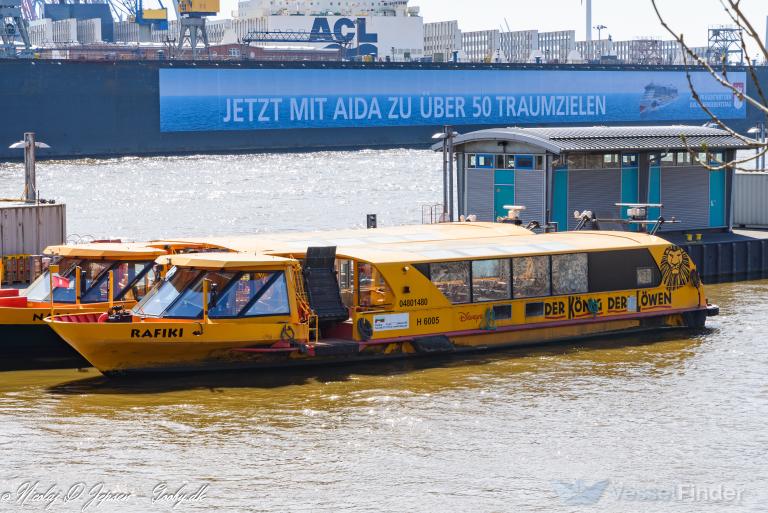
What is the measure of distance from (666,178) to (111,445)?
26.2 metres

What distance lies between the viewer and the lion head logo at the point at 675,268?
30.1 m

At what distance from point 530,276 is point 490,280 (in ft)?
3.54

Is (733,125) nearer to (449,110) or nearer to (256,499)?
(449,110)

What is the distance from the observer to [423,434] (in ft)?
69.2

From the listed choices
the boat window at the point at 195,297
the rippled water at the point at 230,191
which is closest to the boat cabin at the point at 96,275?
the boat window at the point at 195,297

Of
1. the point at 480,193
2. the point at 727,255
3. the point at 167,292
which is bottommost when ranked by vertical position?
the point at 727,255

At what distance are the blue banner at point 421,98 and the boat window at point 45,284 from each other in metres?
96.4

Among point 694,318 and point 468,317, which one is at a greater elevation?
point 468,317

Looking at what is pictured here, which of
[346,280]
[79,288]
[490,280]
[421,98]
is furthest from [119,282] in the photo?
[421,98]

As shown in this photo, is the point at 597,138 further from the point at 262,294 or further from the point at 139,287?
the point at 262,294

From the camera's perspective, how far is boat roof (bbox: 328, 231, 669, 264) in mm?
26844

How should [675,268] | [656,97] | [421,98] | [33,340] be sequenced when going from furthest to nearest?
[656,97] → [421,98] → [675,268] → [33,340]

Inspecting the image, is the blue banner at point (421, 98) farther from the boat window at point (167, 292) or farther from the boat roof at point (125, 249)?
the boat window at point (167, 292)

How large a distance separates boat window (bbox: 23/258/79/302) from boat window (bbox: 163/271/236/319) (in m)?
3.99
